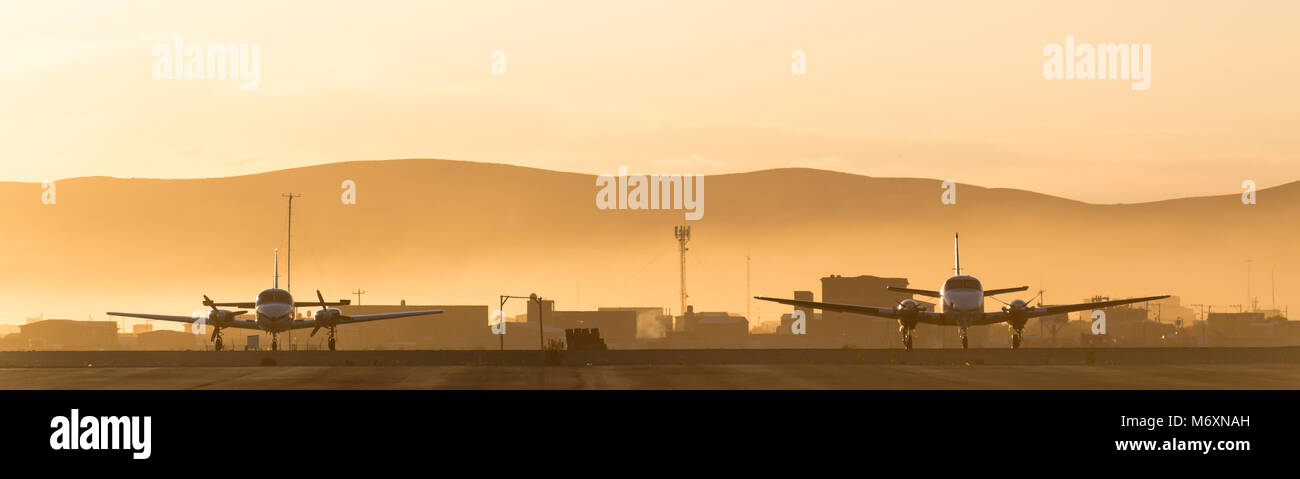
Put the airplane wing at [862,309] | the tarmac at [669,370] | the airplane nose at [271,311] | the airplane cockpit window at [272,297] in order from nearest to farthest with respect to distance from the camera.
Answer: the tarmac at [669,370], the airplane wing at [862,309], the airplane nose at [271,311], the airplane cockpit window at [272,297]

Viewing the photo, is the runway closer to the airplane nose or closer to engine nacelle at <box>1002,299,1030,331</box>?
engine nacelle at <box>1002,299,1030,331</box>

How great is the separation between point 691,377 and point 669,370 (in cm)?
558

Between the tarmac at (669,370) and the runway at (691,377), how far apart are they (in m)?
0.05

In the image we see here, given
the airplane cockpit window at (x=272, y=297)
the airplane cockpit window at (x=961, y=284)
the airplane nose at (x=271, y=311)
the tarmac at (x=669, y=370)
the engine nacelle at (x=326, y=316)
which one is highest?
the airplane cockpit window at (x=961, y=284)

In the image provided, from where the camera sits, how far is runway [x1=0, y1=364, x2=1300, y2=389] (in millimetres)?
36219

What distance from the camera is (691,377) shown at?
40.2 metres

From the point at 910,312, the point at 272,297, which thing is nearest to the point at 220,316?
the point at 272,297

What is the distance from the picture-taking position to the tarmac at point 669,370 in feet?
122

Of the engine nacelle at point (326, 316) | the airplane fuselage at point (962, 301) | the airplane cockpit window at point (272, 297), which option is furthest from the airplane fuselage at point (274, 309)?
the airplane fuselage at point (962, 301)

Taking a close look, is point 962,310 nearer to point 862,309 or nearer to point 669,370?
point 862,309

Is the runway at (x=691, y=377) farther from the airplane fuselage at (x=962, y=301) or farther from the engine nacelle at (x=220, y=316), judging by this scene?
the engine nacelle at (x=220, y=316)
